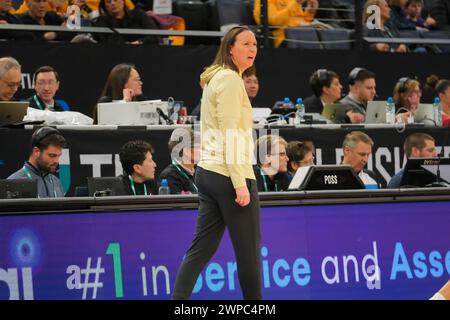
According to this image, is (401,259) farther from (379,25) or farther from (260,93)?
(379,25)

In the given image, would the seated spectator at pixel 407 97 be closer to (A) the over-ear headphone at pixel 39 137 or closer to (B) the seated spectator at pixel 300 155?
(B) the seated spectator at pixel 300 155

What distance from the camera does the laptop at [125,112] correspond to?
401 inches

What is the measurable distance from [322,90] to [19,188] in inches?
218

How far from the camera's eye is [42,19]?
39.6 ft

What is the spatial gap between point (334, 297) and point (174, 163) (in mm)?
2432

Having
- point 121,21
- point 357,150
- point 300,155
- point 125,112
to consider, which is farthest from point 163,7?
point 357,150

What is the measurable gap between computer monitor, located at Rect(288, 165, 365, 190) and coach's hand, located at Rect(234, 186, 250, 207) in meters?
1.61

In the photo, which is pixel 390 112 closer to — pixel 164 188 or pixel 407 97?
pixel 407 97

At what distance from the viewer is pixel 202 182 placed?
6.20m

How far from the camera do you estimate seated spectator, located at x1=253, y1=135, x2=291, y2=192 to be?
368 inches

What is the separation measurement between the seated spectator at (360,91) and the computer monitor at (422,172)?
130 inches

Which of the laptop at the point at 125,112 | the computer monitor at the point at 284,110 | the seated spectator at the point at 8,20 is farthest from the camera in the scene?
the seated spectator at the point at 8,20

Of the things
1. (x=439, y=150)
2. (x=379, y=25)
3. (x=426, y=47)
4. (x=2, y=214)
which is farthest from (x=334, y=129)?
(x=2, y=214)

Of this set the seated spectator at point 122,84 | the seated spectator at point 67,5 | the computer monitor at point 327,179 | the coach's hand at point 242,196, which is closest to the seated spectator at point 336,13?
the seated spectator at point 67,5
